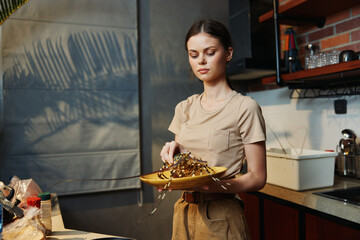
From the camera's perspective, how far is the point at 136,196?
268cm

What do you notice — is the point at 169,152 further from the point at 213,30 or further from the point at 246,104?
the point at 213,30

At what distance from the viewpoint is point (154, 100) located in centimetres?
275

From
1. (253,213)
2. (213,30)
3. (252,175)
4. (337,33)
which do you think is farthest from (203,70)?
(337,33)

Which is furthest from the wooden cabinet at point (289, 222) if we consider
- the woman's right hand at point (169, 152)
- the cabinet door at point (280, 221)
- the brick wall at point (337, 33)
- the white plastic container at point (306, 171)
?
the brick wall at point (337, 33)

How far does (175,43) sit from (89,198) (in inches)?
62.4

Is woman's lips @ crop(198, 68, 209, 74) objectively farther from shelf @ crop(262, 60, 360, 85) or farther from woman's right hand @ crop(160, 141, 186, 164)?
shelf @ crop(262, 60, 360, 85)

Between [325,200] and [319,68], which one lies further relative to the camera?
[319,68]

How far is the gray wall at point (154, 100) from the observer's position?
2.62 m

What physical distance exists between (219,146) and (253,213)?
3.60 feet

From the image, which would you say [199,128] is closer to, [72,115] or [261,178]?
[261,178]

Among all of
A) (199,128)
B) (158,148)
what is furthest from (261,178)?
(158,148)

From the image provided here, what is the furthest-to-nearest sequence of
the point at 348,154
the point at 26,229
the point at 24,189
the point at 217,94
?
the point at 348,154
the point at 24,189
the point at 217,94
the point at 26,229

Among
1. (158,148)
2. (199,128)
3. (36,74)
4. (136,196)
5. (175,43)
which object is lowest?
(136,196)

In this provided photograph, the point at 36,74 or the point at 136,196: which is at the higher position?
the point at 36,74
